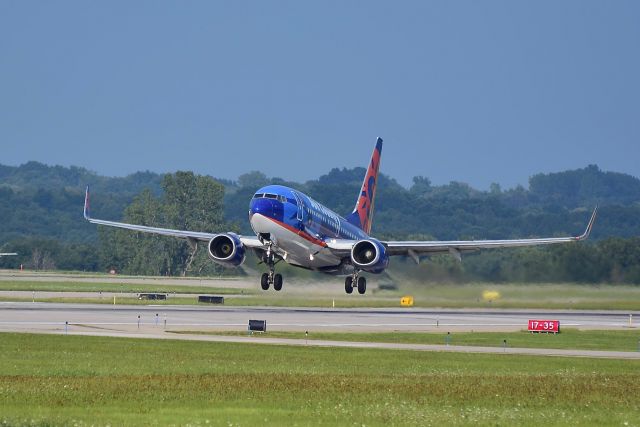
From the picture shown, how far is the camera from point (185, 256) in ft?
598

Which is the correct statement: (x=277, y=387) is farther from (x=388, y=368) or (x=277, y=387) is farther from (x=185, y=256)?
(x=185, y=256)

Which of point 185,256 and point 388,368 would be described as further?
point 185,256

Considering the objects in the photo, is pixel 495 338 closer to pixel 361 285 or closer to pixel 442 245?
pixel 442 245

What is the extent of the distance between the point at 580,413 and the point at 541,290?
5243 cm

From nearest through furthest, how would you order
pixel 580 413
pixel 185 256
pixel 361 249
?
pixel 580 413
pixel 361 249
pixel 185 256

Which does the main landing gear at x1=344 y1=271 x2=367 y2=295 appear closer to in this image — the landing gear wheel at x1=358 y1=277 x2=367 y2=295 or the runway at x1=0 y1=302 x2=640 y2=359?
the landing gear wheel at x1=358 y1=277 x2=367 y2=295

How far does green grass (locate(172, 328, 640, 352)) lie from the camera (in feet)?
212

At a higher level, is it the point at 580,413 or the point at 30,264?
the point at 30,264

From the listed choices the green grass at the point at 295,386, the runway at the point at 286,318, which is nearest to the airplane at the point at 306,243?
the runway at the point at 286,318

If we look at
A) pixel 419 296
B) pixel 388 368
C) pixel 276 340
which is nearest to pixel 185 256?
pixel 419 296

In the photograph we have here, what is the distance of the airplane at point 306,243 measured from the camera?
230 ft

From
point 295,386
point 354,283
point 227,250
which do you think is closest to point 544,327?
point 354,283

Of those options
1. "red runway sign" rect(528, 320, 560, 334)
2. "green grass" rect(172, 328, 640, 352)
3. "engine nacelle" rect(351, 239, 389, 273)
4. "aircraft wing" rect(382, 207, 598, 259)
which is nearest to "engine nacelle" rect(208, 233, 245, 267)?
"engine nacelle" rect(351, 239, 389, 273)

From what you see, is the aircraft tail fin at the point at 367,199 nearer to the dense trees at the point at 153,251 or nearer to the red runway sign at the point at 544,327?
the red runway sign at the point at 544,327
